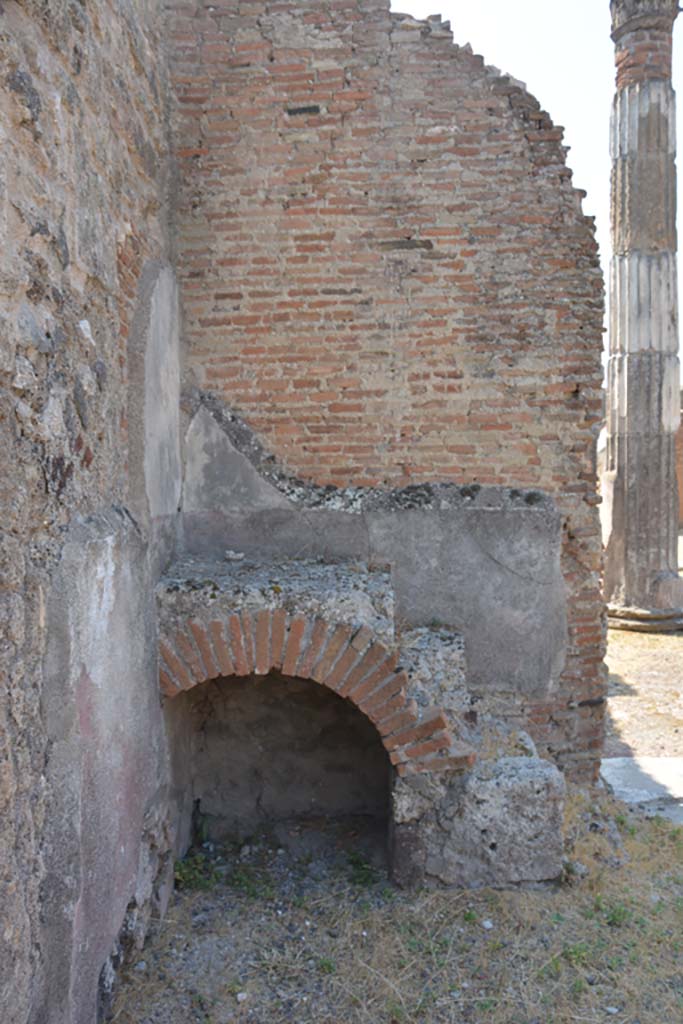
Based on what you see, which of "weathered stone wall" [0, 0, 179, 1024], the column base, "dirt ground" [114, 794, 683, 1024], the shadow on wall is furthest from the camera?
the column base

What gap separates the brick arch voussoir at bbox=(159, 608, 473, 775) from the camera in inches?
134

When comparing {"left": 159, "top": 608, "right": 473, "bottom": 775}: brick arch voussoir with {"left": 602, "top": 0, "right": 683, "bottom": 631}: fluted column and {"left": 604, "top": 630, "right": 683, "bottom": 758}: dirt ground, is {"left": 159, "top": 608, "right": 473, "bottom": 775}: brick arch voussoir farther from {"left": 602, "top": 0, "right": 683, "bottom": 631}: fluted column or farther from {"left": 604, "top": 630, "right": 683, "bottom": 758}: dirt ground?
{"left": 602, "top": 0, "right": 683, "bottom": 631}: fluted column

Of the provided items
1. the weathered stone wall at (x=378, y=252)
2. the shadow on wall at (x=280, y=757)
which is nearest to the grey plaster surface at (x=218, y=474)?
the weathered stone wall at (x=378, y=252)

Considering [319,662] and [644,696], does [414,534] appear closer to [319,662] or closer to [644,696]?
[319,662]

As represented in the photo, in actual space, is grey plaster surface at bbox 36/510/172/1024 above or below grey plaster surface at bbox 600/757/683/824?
above

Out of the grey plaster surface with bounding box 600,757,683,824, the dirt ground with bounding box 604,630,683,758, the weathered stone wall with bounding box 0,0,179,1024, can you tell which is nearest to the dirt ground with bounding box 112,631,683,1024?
the weathered stone wall with bounding box 0,0,179,1024

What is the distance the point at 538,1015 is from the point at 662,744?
11.3ft

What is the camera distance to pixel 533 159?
3994mm

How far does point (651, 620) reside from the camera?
933cm

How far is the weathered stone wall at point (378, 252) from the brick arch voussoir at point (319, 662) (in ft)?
3.28

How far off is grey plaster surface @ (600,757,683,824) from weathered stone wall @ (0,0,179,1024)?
2.99 m

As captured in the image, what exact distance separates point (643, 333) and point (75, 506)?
27.2 ft

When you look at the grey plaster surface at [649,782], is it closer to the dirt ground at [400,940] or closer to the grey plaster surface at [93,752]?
the dirt ground at [400,940]

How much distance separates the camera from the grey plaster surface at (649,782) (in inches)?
182
